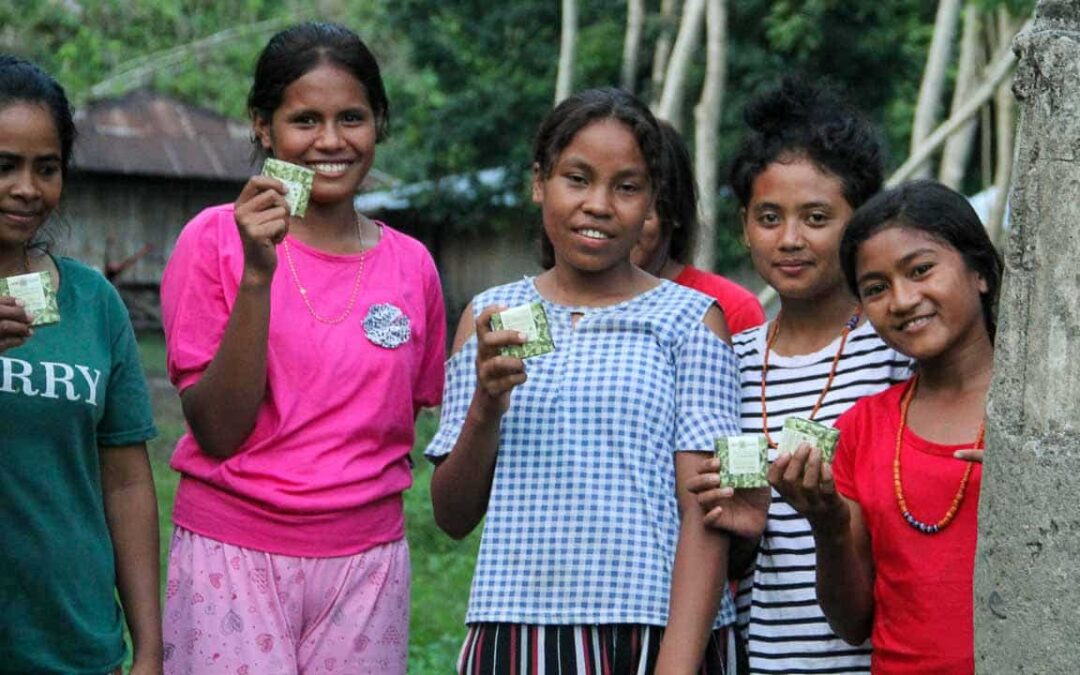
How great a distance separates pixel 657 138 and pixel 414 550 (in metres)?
6.71

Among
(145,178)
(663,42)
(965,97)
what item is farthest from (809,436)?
(145,178)

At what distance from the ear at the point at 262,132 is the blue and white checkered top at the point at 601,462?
2.89ft

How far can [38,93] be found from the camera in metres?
3.38

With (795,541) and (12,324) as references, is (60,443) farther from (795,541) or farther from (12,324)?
(795,541)

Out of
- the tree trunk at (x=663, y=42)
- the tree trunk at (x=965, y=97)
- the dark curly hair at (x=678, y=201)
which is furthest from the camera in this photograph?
the tree trunk at (x=663, y=42)

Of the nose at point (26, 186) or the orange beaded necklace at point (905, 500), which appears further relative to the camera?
the nose at point (26, 186)

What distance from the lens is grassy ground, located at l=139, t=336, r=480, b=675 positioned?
284 inches

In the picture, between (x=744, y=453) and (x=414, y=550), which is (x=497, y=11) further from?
(x=744, y=453)

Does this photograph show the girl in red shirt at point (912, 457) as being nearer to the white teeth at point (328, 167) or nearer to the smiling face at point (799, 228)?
the smiling face at point (799, 228)

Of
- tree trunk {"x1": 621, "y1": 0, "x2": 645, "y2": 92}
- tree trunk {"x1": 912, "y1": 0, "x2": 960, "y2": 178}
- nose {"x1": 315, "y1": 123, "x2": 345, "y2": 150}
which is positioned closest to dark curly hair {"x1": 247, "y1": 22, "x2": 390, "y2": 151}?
nose {"x1": 315, "y1": 123, "x2": 345, "y2": 150}

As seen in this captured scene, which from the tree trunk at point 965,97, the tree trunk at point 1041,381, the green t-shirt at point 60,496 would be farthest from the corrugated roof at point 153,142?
the tree trunk at point 1041,381

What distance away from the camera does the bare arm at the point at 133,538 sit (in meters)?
3.46

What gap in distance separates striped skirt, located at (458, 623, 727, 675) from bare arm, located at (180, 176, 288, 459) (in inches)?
28.0

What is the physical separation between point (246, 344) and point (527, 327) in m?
0.63
